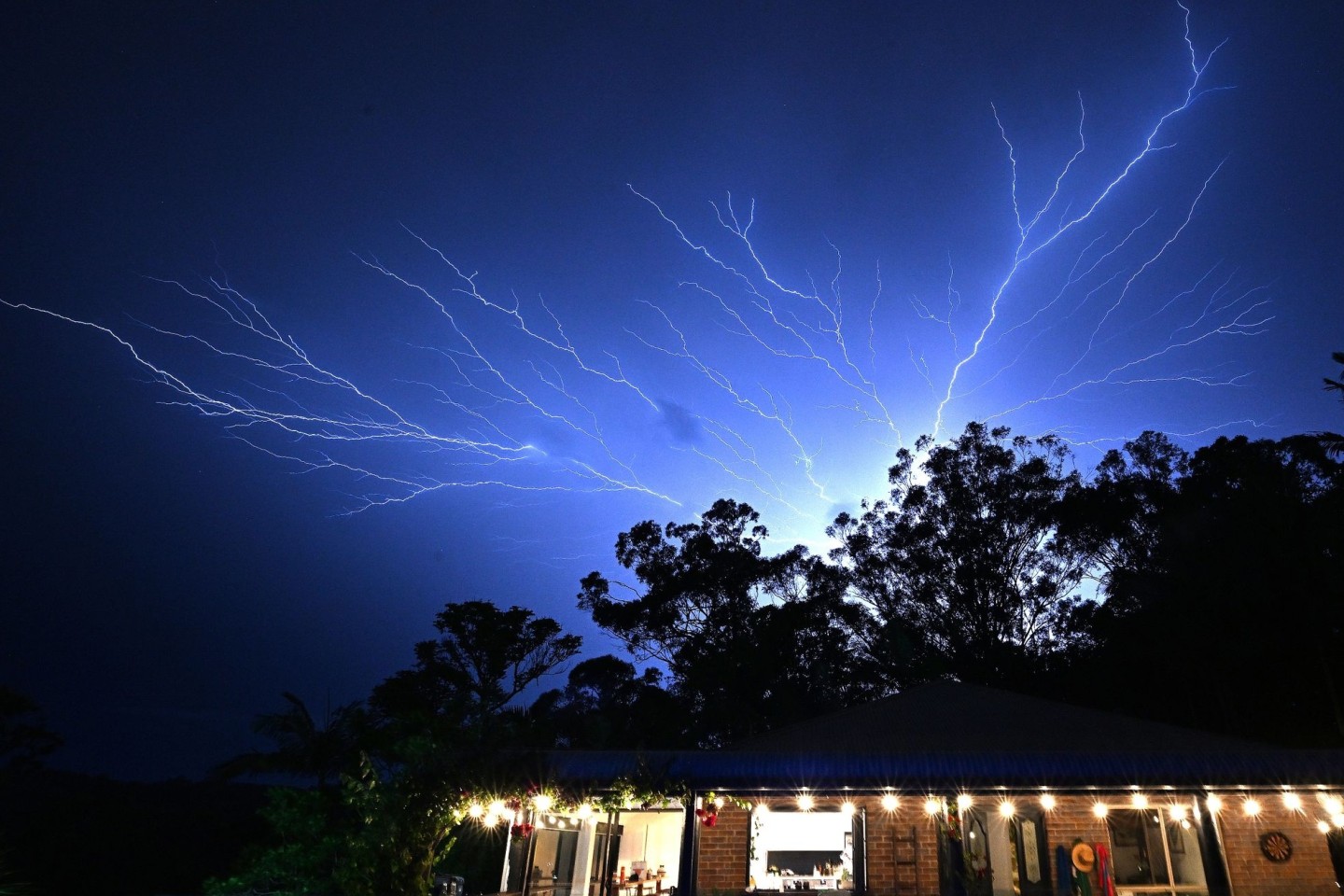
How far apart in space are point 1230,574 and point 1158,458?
686 cm

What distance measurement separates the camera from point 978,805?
9.50m

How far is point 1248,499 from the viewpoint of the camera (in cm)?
1609

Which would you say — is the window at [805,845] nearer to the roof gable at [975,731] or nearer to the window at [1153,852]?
the roof gable at [975,731]

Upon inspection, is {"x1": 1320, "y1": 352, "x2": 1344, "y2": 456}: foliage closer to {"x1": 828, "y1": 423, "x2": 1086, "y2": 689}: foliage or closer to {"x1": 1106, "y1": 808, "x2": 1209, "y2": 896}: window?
{"x1": 828, "y1": 423, "x2": 1086, "y2": 689}: foliage

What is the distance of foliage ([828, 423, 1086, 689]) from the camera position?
74.1ft

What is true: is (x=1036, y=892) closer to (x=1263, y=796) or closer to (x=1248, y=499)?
(x=1263, y=796)

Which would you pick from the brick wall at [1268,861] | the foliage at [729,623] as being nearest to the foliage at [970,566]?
the foliage at [729,623]

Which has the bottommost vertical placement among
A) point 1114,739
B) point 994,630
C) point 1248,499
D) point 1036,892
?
point 1036,892

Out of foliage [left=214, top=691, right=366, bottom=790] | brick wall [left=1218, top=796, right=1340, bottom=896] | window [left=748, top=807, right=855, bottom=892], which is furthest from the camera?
foliage [left=214, top=691, right=366, bottom=790]

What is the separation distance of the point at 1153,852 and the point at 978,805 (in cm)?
350

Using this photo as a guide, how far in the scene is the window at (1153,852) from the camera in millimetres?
10367

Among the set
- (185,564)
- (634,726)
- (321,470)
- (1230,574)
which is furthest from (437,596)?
(1230,574)

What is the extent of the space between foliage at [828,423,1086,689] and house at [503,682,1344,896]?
11156 millimetres

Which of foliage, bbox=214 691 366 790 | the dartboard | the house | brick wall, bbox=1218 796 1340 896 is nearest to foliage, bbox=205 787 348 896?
the house
